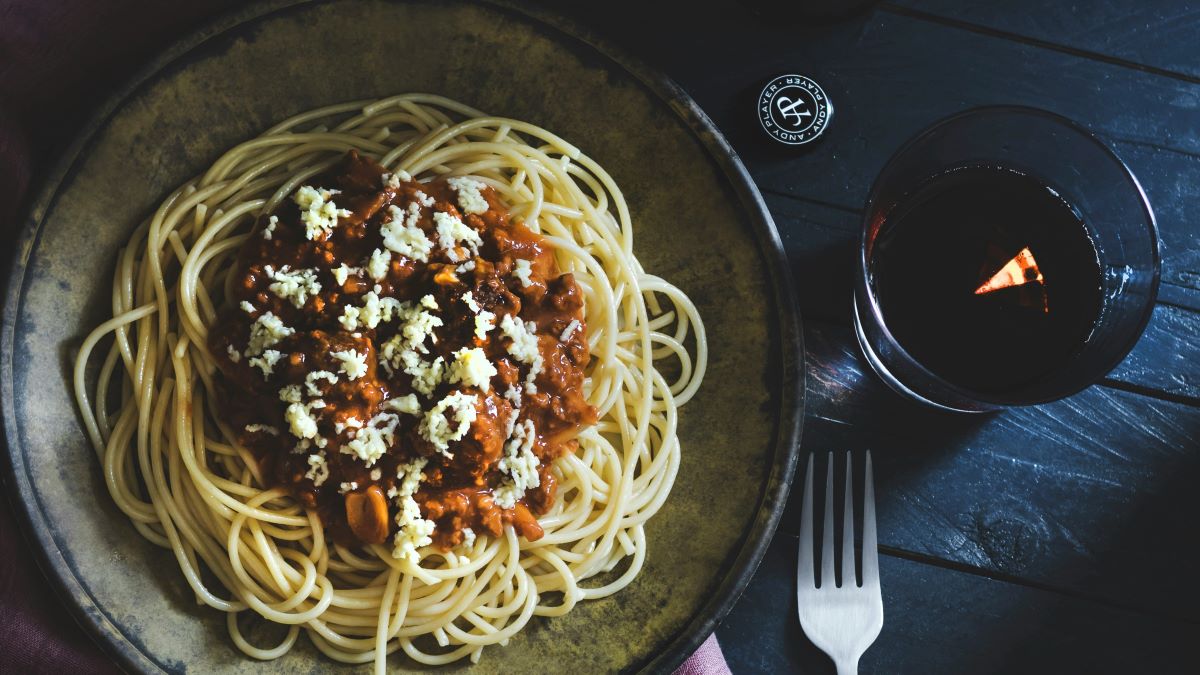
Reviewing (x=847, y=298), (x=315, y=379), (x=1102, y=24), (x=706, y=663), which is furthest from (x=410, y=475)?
(x=1102, y=24)

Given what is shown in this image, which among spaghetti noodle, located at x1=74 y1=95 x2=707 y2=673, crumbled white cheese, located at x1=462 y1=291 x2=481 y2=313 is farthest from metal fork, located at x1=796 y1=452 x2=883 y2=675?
crumbled white cheese, located at x1=462 y1=291 x2=481 y2=313

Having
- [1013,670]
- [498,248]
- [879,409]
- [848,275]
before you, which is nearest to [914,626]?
[1013,670]

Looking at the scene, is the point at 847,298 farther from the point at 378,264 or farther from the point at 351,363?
the point at 351,363

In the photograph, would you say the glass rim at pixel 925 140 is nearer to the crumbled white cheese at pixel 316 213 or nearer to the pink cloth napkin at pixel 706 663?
the pink cloth napkin at pixel 706 663

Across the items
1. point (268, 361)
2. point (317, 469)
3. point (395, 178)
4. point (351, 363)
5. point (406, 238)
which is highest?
point (395, 178)

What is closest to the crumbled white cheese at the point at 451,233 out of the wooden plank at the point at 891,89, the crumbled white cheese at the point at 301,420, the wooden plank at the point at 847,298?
the crumbled white cheese at the point at 301,420
